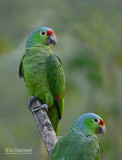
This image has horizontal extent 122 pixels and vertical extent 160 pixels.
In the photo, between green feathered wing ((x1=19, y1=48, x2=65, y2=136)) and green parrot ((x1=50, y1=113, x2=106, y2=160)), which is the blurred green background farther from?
green parrot ((x1=50, y1=113, x2=106, y2=160))

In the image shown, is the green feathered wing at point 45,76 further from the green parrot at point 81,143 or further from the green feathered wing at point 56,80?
the green parrot at point 81,143

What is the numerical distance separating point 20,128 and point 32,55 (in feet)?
12.4

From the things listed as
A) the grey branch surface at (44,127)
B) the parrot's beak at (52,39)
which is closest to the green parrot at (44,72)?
the parrot's beak at (52,39)

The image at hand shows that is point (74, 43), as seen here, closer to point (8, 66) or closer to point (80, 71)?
point (80, 71)

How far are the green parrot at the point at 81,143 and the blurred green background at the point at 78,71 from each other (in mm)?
3254

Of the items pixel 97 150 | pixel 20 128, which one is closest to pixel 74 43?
pixel 20 128

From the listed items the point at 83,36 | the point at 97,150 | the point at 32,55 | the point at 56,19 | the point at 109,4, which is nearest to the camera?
the point at 97,150

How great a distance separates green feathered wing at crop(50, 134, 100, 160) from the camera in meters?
2.10

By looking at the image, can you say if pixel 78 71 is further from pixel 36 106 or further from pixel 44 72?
pixel 36 106

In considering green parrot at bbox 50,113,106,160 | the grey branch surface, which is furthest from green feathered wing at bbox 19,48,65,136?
green parrot at bbox 50,113,106,160

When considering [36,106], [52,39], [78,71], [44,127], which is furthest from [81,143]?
[78,71]

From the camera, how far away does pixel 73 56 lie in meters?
6.13

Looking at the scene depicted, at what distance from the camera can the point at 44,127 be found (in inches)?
89.8

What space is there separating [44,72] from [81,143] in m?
0.74
